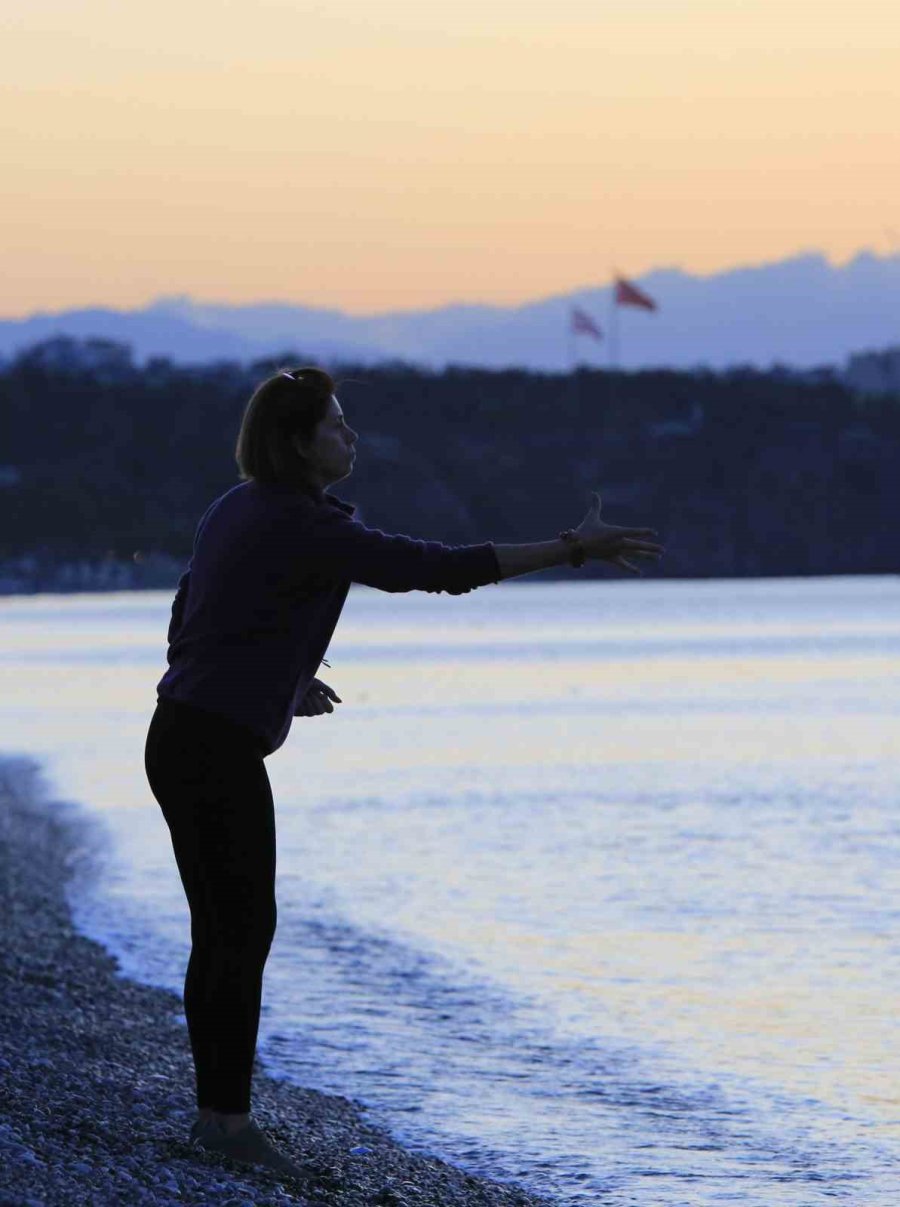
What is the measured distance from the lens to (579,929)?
53.4ft

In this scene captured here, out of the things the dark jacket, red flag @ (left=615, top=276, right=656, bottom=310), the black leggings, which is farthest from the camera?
red flag @ (left=615, top=276, right=656, bottom=310)

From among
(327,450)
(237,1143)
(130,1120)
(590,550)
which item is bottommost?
(130,1120)

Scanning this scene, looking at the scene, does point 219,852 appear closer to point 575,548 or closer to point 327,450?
point 327,450

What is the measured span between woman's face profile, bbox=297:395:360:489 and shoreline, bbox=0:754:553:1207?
188 centimetres

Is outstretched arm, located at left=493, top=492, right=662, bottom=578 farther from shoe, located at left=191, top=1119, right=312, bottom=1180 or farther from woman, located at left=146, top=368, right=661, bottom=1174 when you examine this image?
shoe, located at left=191, top=1119, right=312, bottom=1180

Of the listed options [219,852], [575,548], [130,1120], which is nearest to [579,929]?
[130,1120]

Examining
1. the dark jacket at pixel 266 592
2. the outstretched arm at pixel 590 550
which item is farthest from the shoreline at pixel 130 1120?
the outstretched arm at pixel 590 550

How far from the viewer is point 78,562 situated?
189750 millimetres

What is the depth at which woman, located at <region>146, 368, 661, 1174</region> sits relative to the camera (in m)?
5.66

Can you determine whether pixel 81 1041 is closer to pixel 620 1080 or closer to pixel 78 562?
pixel 620 1080

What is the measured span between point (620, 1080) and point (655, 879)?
895 centimetres

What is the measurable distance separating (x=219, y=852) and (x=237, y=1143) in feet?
2.87

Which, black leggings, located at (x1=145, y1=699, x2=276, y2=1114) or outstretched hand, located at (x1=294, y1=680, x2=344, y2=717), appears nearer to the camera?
black leggings, located at (x1=145, y1=699, x2=276, y2=1114)

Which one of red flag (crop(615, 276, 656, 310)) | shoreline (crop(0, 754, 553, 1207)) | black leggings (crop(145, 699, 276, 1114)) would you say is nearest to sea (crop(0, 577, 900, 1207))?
shoreline (crop(0, 754, 553, 1207))
